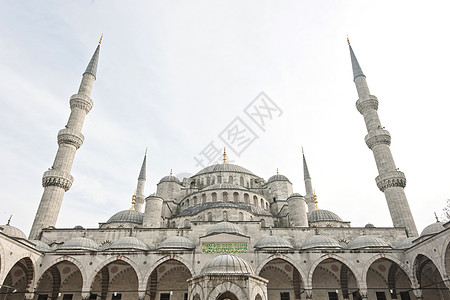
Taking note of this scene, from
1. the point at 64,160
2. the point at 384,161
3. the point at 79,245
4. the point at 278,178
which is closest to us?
the point at 79,245

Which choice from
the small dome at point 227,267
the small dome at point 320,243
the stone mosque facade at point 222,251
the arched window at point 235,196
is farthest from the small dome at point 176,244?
the small dome at point 227,267

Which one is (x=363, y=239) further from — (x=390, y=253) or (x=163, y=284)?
(x=163, y=284)

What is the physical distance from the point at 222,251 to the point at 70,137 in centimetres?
1689

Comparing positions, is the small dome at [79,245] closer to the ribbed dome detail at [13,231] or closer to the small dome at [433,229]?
the ribbed dome detail at [13,231]

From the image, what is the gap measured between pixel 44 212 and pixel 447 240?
82.7ft

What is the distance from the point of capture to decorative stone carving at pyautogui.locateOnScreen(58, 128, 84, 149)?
24953 millimetres

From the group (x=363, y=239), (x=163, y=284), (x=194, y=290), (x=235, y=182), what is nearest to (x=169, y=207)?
(x=235, y=182)

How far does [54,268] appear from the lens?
711 inches

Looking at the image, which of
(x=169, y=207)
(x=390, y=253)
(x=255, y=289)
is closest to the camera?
(x=255, y=289)

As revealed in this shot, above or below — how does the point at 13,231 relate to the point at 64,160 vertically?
below

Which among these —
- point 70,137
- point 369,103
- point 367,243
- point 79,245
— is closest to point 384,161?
point 369,103

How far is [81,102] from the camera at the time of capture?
27.0 meters

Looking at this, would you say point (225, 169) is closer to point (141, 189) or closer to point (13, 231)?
point (141, 189)

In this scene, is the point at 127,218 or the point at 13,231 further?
the point at 127,218
